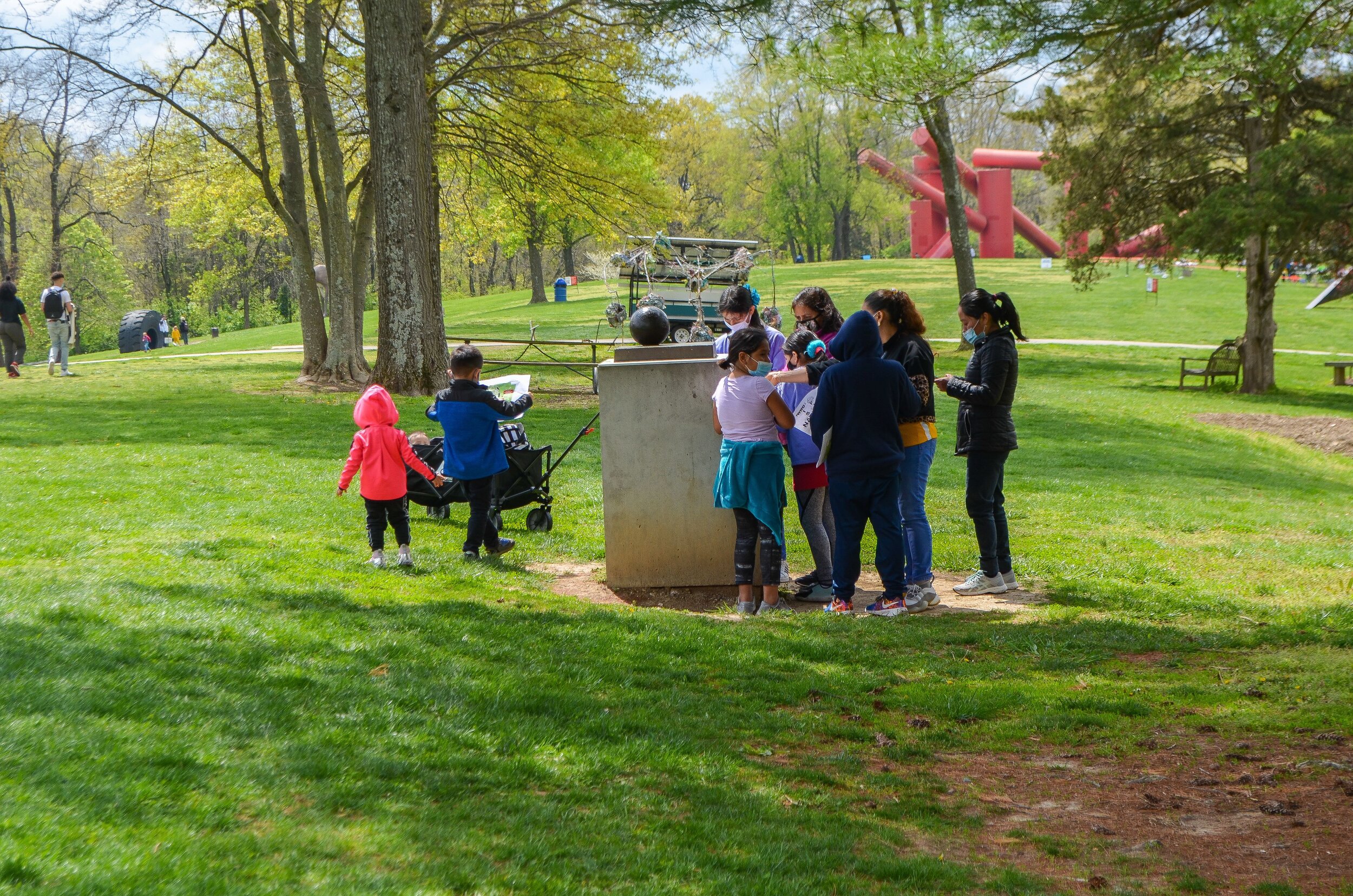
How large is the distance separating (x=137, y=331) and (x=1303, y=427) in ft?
142

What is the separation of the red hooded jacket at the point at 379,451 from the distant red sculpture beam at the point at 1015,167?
41.4 m

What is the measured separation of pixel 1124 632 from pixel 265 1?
1633 cm

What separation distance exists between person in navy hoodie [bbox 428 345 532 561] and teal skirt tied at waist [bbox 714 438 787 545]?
166cm

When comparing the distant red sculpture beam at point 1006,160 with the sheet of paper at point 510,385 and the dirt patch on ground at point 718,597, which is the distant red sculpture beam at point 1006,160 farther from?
the dirt patch on ground at point 718,597

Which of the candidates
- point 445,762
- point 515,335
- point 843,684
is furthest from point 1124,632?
point 515,335

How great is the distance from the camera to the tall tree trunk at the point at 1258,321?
23.6 m

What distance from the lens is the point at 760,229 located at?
81438 mm

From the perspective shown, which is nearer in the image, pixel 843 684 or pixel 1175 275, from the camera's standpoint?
pixel 843 684

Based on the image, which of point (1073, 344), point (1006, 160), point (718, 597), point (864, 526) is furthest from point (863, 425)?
point (1006, 160)

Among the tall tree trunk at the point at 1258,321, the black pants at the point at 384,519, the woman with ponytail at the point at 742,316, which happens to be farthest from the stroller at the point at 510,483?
the tall tree trunk at the point at 1258,321

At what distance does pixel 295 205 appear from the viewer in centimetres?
2084

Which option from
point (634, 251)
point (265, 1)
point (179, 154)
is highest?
point (265, 1)

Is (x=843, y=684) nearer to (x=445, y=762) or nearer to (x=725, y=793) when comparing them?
(x=725, y=793)

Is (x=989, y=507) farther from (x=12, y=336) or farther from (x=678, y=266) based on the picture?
(x=12, y=336)
